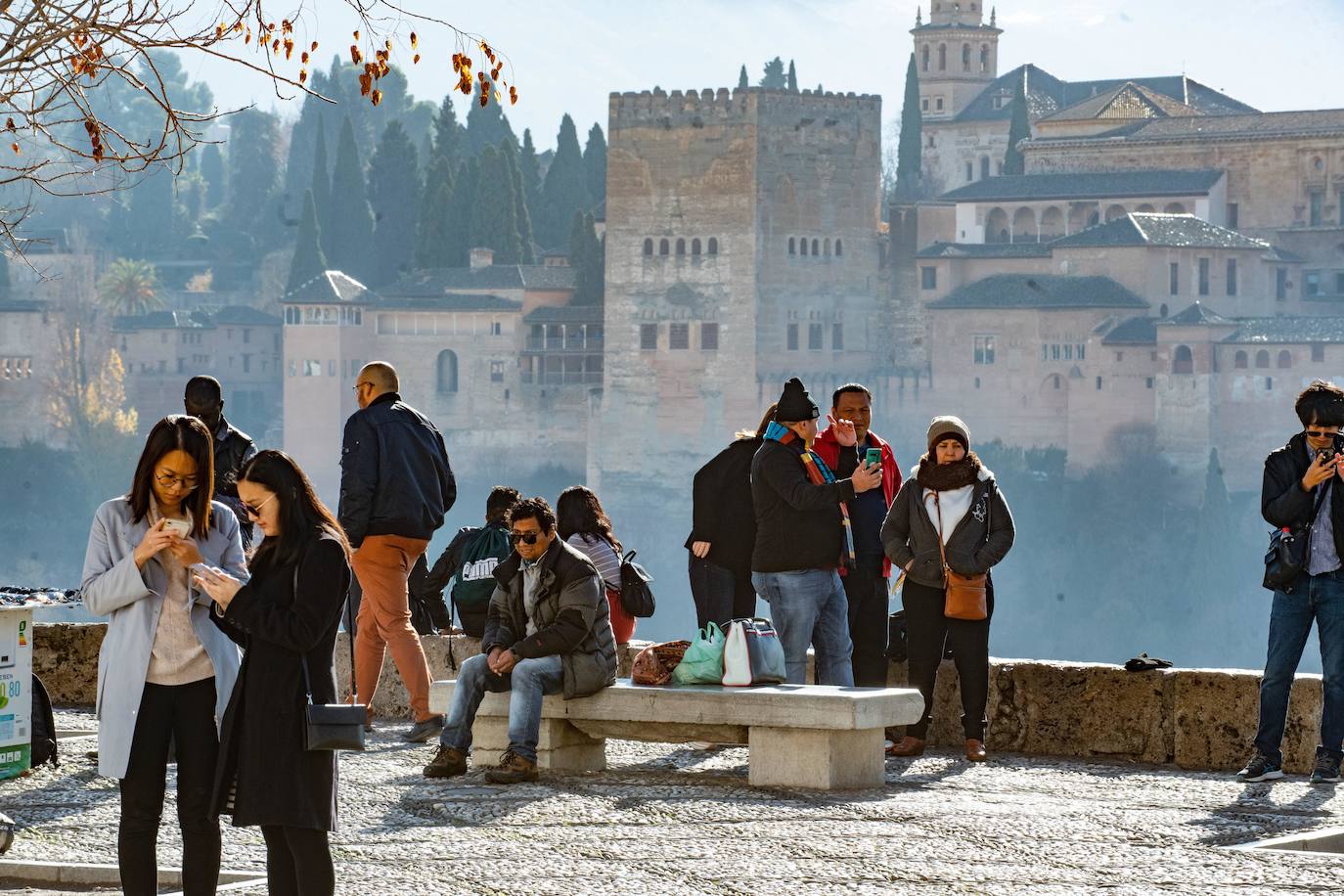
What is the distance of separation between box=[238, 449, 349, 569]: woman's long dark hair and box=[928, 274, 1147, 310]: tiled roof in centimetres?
4263

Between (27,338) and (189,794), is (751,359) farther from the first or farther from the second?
(189,794)

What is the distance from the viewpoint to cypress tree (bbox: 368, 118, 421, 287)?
2258 inches

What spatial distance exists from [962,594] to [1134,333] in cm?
3951

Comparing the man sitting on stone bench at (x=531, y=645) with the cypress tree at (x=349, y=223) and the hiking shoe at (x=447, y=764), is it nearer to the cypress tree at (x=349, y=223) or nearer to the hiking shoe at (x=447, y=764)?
the hiking shoe at (x=447, y=764)

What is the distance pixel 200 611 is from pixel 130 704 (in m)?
0.21

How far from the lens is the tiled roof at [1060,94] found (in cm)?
5894

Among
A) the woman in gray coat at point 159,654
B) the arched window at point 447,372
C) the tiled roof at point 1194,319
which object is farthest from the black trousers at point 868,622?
the arched window at point 447,372

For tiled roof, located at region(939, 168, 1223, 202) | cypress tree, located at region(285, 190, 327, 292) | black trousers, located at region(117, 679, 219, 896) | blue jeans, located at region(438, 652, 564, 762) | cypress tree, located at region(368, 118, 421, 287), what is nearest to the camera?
black trousers, located at region(117, 679, 219, 896)

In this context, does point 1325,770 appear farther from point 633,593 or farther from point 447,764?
point 447,764

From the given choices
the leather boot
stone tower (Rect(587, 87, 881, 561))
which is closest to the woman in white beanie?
the leather boot

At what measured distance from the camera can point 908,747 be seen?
6898 mm

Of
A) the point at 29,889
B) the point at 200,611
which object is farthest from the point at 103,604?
the point at 29,889

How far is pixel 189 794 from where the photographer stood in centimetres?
433

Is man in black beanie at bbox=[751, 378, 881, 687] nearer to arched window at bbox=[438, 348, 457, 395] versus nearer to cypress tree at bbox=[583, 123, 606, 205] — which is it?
arched window at bbox=[438, 348, 457, 395]
